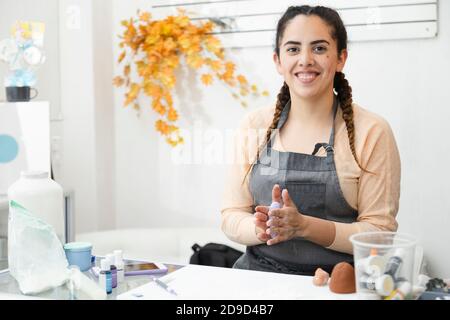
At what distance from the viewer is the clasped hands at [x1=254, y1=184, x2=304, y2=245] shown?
37.0 inches

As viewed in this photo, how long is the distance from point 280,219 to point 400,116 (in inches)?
20.3

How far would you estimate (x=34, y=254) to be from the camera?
93 cm

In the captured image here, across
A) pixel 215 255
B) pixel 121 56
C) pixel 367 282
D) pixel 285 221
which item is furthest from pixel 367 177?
pixel 121 56

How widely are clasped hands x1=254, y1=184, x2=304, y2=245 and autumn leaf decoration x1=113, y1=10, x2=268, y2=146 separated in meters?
0.57

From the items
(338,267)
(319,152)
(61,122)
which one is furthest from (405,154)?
(61,122)

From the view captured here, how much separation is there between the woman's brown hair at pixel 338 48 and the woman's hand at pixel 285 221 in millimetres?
229

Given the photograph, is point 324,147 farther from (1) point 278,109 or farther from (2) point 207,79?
(2) point 207,79

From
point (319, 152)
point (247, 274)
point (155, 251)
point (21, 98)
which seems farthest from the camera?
point (21, 98)

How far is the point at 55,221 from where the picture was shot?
3.43ft

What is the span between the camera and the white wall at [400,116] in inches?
49.9

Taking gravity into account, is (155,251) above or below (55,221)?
below

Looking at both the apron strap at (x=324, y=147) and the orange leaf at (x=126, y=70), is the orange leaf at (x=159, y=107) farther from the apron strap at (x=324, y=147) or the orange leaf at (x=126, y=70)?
the apron strap at (x=324, y=147)
